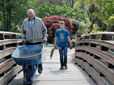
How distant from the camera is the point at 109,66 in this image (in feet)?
9.09

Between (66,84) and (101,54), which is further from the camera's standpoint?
(66,84)

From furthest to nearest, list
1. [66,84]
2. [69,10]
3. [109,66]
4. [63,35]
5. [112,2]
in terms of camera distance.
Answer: [69,10], [112,2], [63,35], [66,84], [109,66]

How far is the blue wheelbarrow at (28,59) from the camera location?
298 cm

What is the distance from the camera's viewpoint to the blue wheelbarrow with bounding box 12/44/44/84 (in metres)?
2.98

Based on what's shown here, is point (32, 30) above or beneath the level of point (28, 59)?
above

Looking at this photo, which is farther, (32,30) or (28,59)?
(32,30)

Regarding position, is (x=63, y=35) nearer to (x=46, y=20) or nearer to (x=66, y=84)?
(x=66, y=84)

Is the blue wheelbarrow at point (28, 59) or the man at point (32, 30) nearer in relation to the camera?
the blue wheelbarrow at point (28, 59)

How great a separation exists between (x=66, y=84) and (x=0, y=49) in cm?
162

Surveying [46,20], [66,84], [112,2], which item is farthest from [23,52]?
[46,20]

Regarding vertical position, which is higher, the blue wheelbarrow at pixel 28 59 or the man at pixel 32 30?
the man at pixel 32 30

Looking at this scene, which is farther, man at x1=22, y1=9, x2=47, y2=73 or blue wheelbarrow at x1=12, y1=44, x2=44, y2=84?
man at x1=22, y1=9, x2=47, y2=73

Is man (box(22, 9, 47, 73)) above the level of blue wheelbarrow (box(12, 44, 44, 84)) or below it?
above

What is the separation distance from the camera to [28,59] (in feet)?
9.73
